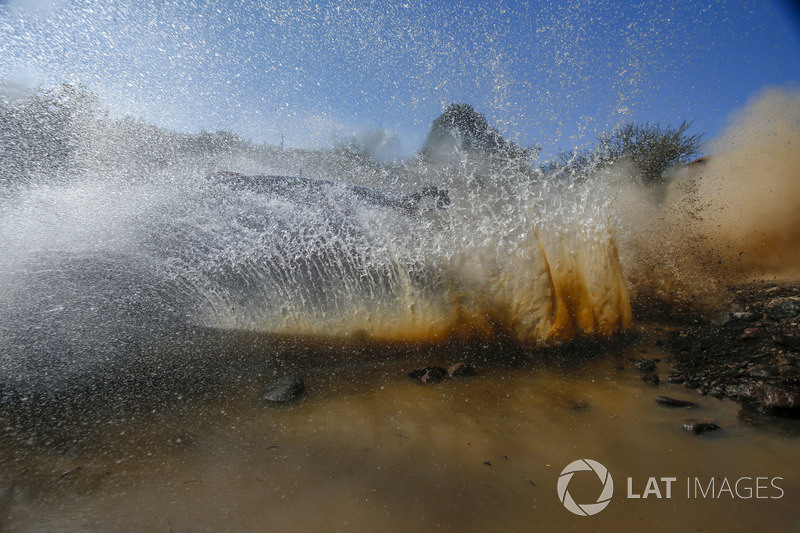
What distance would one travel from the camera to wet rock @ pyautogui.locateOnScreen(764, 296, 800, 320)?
9.74 ft

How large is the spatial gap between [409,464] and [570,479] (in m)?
0.69

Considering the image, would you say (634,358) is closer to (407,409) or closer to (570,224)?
(570,224)

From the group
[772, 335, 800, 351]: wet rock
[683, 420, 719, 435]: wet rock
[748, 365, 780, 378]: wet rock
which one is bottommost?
[683, 420, 719, 435]: wet rock

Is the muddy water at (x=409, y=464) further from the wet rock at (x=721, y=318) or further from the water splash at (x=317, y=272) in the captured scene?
the wet rock at (x=721, y=318)

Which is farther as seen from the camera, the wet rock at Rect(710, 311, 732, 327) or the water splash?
the wet rock at Rect(710, 311, 732, 327)

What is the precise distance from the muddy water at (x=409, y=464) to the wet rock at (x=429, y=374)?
96mm

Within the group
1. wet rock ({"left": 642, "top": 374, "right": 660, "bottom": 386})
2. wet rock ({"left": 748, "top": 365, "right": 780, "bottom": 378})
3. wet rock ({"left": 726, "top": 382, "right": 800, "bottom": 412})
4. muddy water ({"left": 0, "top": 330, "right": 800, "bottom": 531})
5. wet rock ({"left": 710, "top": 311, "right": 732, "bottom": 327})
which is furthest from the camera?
wet rock ({"left": 710, "top": 311, "right": 732, "bottom": 327})

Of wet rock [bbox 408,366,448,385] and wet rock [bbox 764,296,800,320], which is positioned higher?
wet rock [bbox 764,296,800,320]

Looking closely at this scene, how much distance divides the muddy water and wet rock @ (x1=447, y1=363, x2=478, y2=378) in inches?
6.6

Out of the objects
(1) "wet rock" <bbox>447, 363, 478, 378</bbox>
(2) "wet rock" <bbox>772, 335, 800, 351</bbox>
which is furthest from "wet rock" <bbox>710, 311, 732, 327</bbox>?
(1) "wet rock" <bbox>447, 363, 478, 378</bbox>

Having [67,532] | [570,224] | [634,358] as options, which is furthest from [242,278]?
[634,358]

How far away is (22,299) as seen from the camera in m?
2.83

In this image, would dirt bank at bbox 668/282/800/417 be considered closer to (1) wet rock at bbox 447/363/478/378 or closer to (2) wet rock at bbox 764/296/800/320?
(2) wet rock at bbox 764/296/800/320

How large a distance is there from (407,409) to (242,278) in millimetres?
1925
